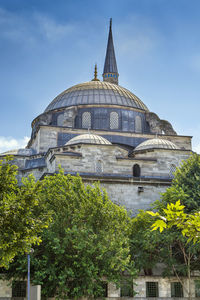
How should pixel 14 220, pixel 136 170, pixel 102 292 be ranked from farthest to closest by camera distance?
pixel 136 170
pixel 102 292
pixel 14 220

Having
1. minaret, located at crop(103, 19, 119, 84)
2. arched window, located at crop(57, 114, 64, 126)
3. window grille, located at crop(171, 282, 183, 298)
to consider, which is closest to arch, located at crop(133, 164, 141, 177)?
window grille, located at crop(171, 282, 183, 298)

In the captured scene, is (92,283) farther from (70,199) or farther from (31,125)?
(31,125)

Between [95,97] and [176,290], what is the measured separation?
20.3 meters

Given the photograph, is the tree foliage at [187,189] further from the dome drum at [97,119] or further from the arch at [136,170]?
the dome drum at [97,119]

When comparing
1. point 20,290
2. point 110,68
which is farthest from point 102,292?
point 110,68

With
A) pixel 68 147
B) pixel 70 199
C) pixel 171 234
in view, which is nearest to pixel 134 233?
pixel 171 234

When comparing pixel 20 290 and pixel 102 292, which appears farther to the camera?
pixel 20 290

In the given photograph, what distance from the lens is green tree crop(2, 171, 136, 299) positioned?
19734 mm

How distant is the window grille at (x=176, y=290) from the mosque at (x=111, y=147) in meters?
0.34

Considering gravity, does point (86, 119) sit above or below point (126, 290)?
above

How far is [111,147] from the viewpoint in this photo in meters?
29.4

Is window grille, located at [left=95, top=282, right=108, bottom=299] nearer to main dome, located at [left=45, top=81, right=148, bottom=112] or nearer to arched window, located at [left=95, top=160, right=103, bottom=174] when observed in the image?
arched window, located at [left=95, top=160, right=103, bottom=174]

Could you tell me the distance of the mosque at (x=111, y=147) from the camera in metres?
28.1

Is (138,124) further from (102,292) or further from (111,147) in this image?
(102,292)
